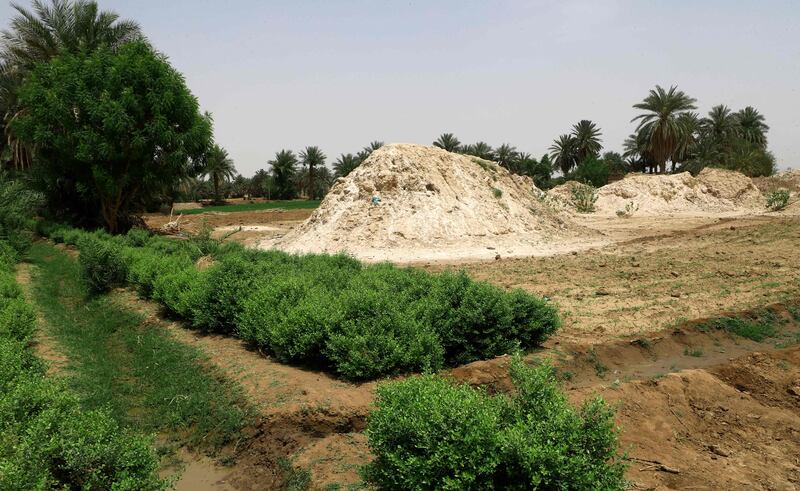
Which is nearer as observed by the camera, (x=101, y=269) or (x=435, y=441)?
(x=435, y=441)

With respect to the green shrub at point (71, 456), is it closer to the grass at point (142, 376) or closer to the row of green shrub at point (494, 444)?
the grass at point (142, 376)

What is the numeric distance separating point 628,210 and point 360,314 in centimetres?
3241

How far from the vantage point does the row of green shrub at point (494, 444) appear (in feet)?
11.1

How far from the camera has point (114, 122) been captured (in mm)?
19953

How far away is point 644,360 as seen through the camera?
7336 millimetres

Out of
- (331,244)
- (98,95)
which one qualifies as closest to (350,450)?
(331,244)

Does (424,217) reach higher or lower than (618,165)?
lower

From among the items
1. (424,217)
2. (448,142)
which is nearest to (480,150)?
(448,142)

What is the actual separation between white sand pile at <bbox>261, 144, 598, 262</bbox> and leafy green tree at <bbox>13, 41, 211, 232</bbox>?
5.48 metres

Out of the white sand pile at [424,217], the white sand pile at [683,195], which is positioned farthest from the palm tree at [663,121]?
the white sand pile at [424,217]

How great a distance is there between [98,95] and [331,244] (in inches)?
422

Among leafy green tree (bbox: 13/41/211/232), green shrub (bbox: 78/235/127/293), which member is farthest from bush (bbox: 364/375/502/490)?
leafy green tree (bbox: 13/41/211/232)

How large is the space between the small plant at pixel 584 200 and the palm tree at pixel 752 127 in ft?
81.3

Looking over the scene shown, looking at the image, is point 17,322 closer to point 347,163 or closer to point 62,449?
point 62,449
